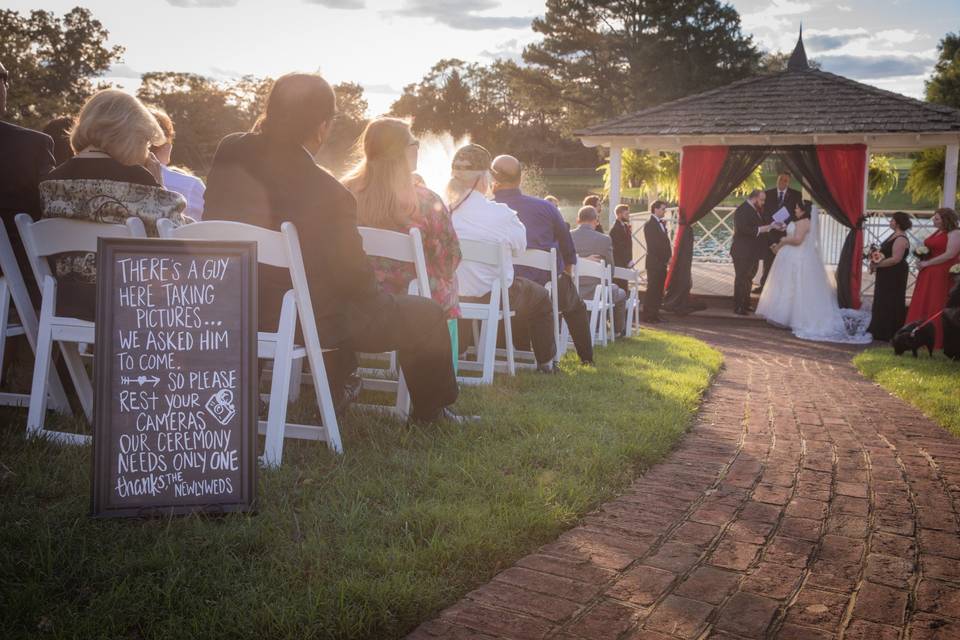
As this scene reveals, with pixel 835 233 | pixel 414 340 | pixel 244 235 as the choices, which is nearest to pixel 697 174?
pixel 835 233

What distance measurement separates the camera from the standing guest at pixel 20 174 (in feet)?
15.2

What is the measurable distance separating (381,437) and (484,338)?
2.13 meters

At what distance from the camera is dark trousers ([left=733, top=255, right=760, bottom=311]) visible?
15203mm

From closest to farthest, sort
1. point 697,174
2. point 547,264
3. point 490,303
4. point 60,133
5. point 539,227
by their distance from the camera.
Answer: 1. point 490,303
2. point 60,133
3. point 547,264
4. point 539,227
5. point 697,174

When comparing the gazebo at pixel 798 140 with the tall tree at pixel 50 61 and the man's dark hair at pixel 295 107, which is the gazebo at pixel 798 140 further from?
the tall tree at pixel 50 61

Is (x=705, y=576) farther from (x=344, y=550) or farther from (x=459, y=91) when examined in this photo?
(x=459, y=91)

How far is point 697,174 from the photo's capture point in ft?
54.4

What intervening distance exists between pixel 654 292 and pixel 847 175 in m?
4.50

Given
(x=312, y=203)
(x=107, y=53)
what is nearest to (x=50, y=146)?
(x=312, y=203)

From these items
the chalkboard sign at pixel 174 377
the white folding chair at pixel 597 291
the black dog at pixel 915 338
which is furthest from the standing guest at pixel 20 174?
the black dog at pixel 915 338

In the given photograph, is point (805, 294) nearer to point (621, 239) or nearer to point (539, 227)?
point (621, 239)

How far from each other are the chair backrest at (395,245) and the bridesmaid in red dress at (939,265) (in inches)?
397

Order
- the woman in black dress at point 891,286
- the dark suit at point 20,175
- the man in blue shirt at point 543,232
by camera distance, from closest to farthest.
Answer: the dark suit at point 20,175 < the man in blue shirt at point 543,232 < the woman in black dress at point 891,286

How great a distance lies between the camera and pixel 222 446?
3102 mm
